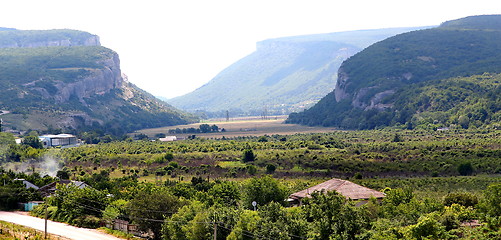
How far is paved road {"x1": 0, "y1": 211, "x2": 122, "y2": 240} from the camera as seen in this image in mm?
57625

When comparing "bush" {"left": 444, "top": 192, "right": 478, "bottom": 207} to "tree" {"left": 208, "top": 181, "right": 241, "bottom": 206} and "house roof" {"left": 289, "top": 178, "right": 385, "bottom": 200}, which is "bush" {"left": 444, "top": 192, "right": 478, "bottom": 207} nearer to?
"house roof" {"left": 289, "top": 178, "right": 385, "bottom": 200}

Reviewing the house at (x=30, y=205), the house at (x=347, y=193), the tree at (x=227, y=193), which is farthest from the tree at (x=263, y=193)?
the house at (x=30, y=205)

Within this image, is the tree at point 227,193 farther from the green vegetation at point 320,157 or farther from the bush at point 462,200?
the green vegetation at point 320,157

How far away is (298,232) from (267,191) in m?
19.2

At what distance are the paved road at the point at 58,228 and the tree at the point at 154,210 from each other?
323 cm

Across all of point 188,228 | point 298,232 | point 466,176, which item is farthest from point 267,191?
point 466,176

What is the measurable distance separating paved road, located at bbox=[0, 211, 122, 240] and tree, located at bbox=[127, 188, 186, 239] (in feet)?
10.6

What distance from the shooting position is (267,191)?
6144 centimetres

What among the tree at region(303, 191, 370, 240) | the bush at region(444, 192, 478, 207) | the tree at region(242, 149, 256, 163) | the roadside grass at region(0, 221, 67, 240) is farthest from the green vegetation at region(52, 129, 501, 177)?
the tree at region(303, 191, 370, 240)

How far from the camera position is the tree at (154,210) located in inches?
2189

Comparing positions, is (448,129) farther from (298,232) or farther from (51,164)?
(298,232)

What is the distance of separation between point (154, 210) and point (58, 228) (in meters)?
13.0

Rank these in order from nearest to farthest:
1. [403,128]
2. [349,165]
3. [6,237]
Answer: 1. [6,237]
2. [349,165]
3. [403,128]

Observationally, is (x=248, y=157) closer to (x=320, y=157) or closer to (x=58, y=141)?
(x=320, y=157)
